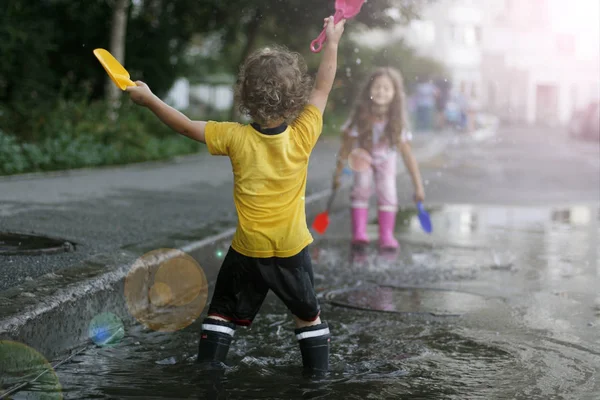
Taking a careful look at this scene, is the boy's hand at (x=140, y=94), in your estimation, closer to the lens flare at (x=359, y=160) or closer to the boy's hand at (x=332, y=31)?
the boy's hand at (x=332, y=31)

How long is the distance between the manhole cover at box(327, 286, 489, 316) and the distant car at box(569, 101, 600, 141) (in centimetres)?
2494

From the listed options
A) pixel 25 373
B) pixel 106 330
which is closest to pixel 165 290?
pixel 106 330

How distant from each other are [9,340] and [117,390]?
457mm

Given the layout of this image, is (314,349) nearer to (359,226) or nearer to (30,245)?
(30,245)

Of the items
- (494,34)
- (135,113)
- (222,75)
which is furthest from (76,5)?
(494,34)

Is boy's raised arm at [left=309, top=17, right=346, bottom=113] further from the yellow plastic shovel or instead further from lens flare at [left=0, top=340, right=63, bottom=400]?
lens flare at [left=0, top=340, right=63, bottom=400]

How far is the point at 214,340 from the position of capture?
12.9 ft

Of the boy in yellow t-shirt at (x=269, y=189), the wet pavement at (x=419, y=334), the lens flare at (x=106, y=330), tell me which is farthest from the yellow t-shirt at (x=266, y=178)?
the lens flare at (x=106, y=330)

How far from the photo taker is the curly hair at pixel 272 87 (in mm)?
3742

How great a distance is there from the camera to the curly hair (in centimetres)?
374

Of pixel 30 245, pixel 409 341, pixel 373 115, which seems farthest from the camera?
pixel 373 115

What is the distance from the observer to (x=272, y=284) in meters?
3.87

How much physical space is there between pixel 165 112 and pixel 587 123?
28.7 meters

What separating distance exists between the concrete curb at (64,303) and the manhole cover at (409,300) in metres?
1.21
